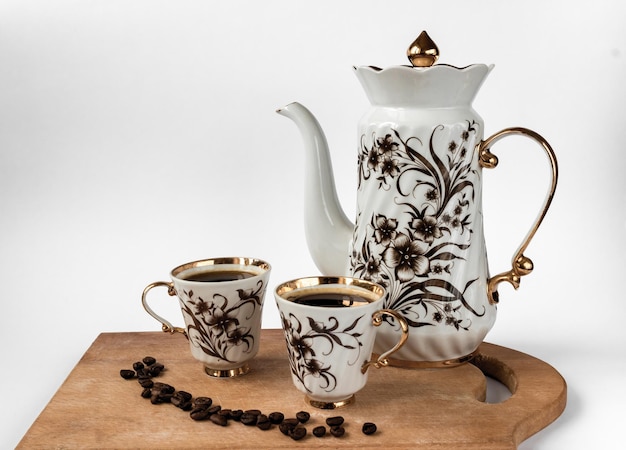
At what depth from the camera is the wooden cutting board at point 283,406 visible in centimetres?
83

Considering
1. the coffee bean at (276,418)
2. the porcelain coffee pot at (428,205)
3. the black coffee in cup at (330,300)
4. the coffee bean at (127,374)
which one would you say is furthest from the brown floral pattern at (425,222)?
the coffee bean at (127,374)

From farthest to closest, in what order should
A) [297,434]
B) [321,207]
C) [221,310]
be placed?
[321,207] → [221,310] → [297,434]

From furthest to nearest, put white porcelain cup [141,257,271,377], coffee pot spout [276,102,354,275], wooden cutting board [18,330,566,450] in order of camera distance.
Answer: coffee pot spout [276,102,354,275] < white porcelain cup [141,257,271,377] < wooden cutting board [18,330,566,450]

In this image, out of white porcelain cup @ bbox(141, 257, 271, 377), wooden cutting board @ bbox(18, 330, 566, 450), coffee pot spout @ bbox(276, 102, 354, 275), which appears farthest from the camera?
coffee pot spout @ bbox(276, 102, 354, 275)

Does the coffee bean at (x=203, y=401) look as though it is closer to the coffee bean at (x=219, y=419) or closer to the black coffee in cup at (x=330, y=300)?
the coffee bean at (x=219, y=419)

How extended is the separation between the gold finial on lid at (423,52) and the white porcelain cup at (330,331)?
28 cm

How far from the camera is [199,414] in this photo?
0.87 metres

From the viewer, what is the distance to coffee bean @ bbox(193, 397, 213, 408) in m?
0.89

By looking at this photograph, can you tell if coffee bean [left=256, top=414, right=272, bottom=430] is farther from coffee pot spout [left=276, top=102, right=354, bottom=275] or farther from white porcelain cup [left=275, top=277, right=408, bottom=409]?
coffee pot spout [left=276, top=102, right=354, bottom=275]

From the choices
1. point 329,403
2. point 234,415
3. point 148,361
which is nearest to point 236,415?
point 234,415

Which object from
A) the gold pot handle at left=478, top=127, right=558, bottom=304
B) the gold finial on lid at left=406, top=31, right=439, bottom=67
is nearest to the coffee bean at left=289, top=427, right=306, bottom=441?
the gold pot handle at left=478, top=127, right=558, bottom=304

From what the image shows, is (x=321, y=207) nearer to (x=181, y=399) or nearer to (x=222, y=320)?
(x=222, y=320)

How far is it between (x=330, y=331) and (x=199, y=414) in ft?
0.55

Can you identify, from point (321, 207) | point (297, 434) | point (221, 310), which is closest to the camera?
point (297, 434)
